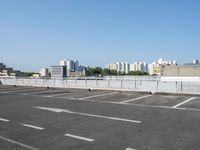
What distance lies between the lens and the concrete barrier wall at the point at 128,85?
850 inches

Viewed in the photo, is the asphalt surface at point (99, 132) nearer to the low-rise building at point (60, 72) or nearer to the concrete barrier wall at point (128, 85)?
the concrete barrier wall at point (128, 85)

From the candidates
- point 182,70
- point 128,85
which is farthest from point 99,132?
point 182,70

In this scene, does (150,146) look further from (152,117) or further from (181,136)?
(152,117)

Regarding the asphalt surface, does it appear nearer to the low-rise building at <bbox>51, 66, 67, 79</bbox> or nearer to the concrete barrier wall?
the concrete barrier wall

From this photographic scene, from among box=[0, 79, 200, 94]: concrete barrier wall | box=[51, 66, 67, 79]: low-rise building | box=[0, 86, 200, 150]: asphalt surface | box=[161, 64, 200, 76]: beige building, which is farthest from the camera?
box=[51, 66, 67, 79]: low-rise building

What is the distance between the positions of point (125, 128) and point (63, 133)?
7.11 ft

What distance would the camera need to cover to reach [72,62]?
18038 centimetres

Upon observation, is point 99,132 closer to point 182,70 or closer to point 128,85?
point 128,85

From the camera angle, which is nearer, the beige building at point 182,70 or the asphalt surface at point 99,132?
the asphalt surface at point 99,132

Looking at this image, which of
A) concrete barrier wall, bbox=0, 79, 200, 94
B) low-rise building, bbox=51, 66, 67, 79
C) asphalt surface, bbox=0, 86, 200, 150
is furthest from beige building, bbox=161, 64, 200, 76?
asphalt surface, bbox=0, 86, 200, 150

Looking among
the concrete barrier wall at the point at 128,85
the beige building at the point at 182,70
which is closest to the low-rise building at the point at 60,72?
the beige building at the point at 182,70

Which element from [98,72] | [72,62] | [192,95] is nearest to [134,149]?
[192,95]

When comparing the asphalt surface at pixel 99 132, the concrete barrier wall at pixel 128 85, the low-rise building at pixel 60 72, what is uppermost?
the low-rise building at pixel 60 72

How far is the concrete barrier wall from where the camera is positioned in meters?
21.6
